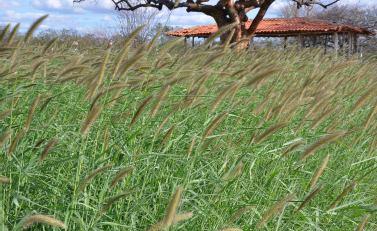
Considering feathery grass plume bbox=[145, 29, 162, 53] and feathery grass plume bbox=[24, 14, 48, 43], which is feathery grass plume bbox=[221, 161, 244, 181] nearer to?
feathery grass plume bbox=[145, 29, 162, 53]

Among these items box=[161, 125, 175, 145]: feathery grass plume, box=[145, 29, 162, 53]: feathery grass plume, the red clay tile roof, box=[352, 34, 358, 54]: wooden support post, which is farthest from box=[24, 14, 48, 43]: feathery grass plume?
box=[352, 34, 358, 54]: wooden support post

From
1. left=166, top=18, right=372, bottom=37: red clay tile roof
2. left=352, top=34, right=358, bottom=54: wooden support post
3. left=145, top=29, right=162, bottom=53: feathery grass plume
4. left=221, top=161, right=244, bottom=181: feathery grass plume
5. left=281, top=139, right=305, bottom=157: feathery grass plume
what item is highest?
left=145, top=29, right=162, bottom=53: feathery grass plume

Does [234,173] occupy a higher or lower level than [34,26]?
lower

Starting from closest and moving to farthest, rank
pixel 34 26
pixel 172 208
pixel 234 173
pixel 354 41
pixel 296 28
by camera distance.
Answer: pixel 172 208 → pixel 234 173 → pixel 34 26 → pixel 296 28 → pixel 354 41

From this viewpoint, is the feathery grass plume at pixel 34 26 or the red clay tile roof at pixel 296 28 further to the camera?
the red clay tile roof at pixel 296 28

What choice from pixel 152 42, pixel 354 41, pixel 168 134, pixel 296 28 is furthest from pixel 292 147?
pixel 354 41

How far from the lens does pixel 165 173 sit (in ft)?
6.36

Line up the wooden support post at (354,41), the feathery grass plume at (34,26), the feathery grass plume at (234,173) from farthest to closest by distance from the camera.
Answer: the wooden support post at (354,41) → the feathery grass plume at (34,26) → the feathery grass plume at (234,173)

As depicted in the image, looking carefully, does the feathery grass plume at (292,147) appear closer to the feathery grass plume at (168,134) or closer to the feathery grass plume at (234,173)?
the feathery grass plume at (234,173)

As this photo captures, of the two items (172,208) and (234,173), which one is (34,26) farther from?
(172,208)

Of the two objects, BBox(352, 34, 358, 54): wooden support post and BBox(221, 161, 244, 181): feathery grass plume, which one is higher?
BBox(221, 161, 244, 181): feathery grass plume

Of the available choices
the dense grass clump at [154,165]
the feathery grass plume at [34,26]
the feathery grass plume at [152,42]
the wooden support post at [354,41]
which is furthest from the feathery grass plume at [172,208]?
the wooden support post at [354,41]

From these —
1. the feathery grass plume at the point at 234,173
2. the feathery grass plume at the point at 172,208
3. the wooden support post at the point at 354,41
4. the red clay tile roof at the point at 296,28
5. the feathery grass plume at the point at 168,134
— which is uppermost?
the feathery grass plume at the point at 172,208

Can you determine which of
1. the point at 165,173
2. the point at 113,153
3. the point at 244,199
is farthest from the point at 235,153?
the point at 113,153
